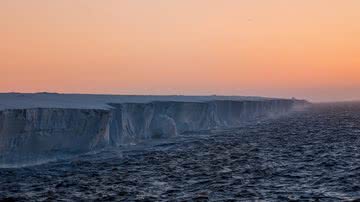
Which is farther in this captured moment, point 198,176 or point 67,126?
point 67,126

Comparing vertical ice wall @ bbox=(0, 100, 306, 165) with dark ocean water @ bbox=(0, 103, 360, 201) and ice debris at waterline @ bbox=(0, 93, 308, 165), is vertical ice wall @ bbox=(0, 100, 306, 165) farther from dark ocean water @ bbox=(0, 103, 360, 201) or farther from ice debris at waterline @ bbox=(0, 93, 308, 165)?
dark ocean water @ bbox=(0, 103, 360, 201)

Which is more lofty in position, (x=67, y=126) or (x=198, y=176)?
(x=67, y=126)

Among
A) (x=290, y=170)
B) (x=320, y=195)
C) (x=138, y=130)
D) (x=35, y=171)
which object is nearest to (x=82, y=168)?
(x=35, y=171)

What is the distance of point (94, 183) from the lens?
28.0m

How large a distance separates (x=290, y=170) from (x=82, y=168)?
1335 centimetres

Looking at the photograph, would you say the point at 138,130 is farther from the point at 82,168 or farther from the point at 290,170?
the point at 290,170

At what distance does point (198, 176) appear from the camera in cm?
2950

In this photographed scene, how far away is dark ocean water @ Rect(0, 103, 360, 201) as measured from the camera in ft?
77.5

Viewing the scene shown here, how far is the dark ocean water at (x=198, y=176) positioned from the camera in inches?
930

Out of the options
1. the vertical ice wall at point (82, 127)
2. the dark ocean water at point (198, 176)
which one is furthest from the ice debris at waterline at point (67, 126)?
the dark ocean water at point (198, 176)

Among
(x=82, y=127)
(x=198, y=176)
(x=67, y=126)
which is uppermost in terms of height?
(x=67, y=126)

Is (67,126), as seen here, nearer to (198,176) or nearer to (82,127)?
(82,127)

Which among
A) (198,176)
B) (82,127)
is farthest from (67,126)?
(198,176)

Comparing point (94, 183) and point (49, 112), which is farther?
point (49, 112)
